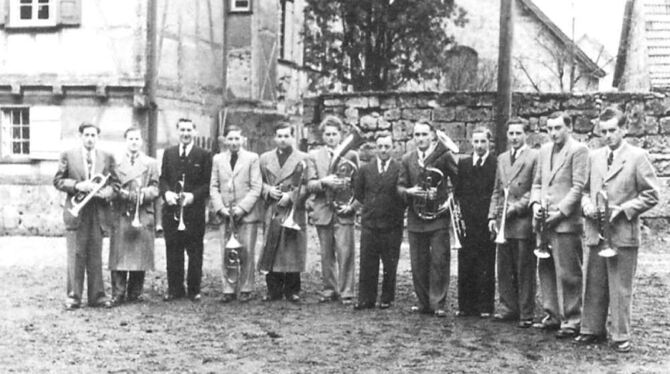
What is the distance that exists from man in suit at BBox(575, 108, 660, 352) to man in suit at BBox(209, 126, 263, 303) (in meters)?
4.13

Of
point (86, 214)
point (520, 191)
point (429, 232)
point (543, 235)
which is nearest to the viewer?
point (543, 235)

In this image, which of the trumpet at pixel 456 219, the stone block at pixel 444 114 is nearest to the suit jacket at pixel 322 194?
the trumpet at pixel 456 219

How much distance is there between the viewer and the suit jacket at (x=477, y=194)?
407 inches

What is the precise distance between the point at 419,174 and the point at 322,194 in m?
1.36

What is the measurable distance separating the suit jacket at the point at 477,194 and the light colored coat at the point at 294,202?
198 cm

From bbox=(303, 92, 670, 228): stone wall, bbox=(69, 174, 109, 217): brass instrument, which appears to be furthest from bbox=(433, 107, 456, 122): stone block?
bbox=(69, 174, 109, 217): brass instrument

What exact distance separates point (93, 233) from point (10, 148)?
36.3ft

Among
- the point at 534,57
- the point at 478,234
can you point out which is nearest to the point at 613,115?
the point at 478,234

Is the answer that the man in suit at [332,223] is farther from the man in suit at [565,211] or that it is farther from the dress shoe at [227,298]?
the man in suit at [565,211]

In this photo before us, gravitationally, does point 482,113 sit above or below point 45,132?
above

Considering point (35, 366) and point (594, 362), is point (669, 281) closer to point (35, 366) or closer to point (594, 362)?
point (594, 362)

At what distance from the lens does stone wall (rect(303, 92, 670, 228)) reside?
53.0ft

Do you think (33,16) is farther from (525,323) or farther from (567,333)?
(567,333)

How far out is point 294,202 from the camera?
37.6ft
